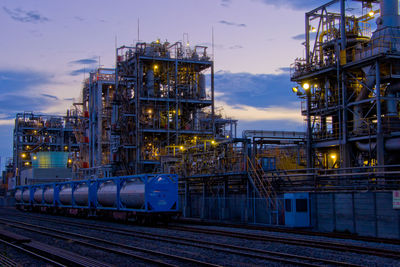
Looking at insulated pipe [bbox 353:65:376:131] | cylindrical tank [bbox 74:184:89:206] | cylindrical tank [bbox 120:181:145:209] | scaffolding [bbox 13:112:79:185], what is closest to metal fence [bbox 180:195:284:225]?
cylindrical tank [bbox 120:181:145:209]

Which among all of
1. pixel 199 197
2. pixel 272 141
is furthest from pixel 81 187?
pixel 272 141

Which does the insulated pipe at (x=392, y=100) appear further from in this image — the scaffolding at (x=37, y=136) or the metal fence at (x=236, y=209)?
the scaffolding at (x=37, y=136)

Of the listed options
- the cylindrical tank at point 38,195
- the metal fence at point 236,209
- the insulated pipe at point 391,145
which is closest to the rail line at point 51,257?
the metal fence at point 236,209

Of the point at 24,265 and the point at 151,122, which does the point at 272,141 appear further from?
the point at 24,265

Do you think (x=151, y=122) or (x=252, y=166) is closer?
(x=252, y=166)

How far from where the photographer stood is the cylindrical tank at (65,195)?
45.1 meters

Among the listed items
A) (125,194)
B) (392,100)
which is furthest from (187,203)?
(392,100)

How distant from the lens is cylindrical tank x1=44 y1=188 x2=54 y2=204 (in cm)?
4953

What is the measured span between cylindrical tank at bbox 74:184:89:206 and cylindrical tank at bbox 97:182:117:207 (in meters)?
2.66

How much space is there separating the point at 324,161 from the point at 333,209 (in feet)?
63.8

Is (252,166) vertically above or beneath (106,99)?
beneath

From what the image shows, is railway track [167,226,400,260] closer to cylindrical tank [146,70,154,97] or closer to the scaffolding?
cylindrical tank [146,70,154,97]

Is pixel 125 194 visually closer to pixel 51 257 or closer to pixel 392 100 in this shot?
pixel 51 257

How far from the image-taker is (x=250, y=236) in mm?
23750
